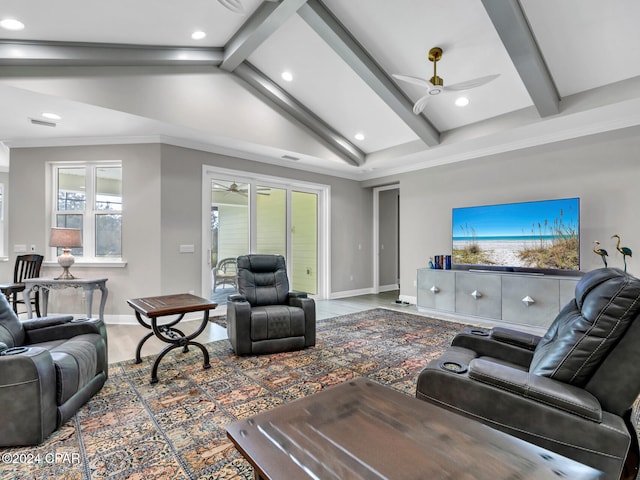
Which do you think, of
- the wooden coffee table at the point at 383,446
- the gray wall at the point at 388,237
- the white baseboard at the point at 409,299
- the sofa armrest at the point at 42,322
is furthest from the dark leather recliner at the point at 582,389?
the gray wall at the point at 388,237

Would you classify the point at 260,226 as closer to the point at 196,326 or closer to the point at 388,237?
the point at 196,326

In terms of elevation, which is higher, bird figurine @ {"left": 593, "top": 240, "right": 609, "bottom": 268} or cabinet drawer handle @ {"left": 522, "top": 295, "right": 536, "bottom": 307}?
bird figurine @ {"left": 593, "top": 240, "right": 609, "bottom": 268}

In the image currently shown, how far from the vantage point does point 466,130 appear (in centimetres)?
489

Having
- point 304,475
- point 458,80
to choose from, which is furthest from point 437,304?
point 304,475

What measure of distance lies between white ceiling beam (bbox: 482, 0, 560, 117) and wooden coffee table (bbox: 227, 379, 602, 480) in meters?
3.38

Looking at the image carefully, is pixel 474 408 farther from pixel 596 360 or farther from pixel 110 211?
pixel 110 211

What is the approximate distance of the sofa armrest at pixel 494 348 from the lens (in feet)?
6.72

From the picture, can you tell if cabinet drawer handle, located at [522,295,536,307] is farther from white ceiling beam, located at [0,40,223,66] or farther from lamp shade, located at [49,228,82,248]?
lamp shade, located at [49,228,82,248]

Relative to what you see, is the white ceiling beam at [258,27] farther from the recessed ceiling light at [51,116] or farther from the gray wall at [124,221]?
the recessed ceiling light at [51,116]

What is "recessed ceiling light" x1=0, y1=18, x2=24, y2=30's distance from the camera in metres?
3.01

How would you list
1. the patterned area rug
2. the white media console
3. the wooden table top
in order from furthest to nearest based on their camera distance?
the white media console, the wooden table top, the patterned area rug

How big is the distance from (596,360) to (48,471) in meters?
2.68

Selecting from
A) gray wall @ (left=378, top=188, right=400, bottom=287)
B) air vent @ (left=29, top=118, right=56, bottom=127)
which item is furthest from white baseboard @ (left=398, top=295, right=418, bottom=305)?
air vent @ (left=29, top=118, right=56, bottom=127)

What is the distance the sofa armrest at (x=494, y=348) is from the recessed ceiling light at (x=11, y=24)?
4736 millimetres
